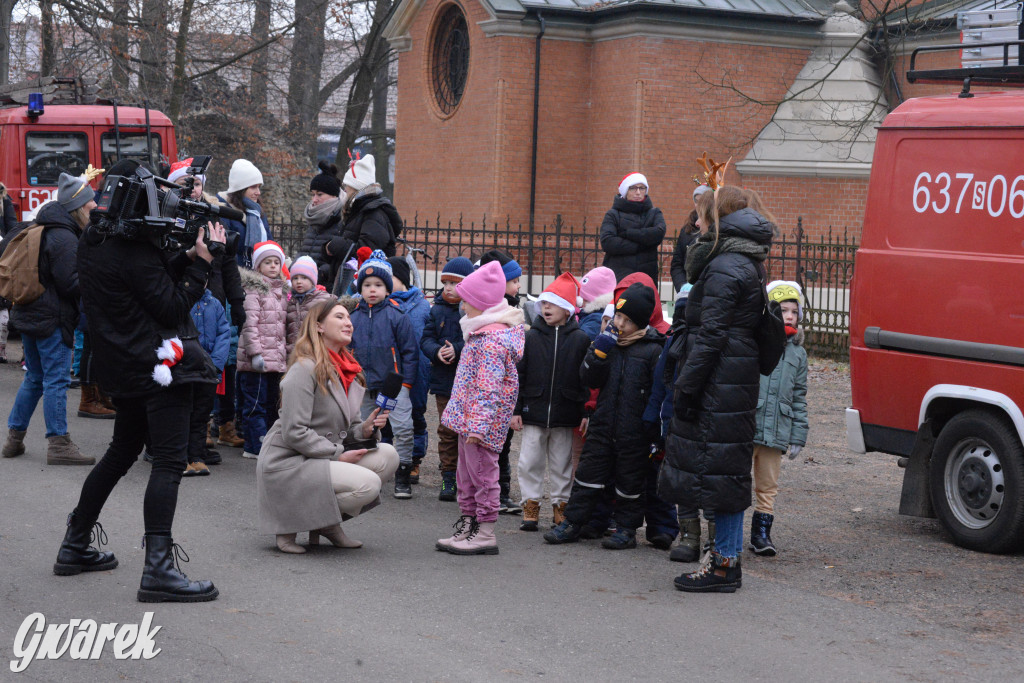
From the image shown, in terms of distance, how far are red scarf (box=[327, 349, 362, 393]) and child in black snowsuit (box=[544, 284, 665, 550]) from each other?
128 centimetres

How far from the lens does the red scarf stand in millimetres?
6492

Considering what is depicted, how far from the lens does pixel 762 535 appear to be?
6.77 m

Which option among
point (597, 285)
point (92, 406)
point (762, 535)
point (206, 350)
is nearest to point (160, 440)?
point (597, 285)

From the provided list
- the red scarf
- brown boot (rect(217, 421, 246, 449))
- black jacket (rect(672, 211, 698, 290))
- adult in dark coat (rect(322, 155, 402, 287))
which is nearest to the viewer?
the red scarf

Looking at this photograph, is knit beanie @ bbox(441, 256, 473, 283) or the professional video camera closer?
the professional video camera

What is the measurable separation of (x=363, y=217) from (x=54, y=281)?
8.44ft

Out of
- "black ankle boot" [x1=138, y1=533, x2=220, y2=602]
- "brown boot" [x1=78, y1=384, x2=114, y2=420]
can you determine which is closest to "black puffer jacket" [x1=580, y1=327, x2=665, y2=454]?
"black ankle boot" [x1=138, y1=533, x2=220, y2=602]

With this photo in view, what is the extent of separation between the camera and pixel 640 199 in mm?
11891

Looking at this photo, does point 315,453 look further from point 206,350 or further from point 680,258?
point 680,258

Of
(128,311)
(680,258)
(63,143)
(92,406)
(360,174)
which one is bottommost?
(92,406)

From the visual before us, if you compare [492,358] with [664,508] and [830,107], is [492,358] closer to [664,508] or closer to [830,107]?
[664,508]

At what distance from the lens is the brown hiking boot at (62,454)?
8.51 metres

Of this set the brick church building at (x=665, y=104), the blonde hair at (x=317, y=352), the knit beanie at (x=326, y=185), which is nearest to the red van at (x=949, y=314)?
the blonde hair at (x=317, y=352)

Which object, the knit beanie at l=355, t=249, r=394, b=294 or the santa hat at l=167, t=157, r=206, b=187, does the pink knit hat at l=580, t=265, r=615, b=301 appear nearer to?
the knit beanie at l=355, t=249, r=394, b=294
